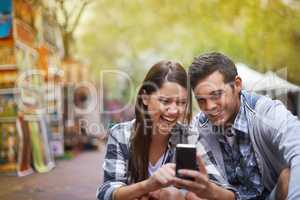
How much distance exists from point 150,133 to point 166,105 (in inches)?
3.1

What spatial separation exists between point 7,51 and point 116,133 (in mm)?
552

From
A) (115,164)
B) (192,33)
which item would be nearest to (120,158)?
(115,164)

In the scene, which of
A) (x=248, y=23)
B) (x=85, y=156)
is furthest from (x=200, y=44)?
(x=85, y=156)

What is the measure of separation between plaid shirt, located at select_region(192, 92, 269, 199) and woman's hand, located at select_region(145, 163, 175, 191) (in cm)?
23

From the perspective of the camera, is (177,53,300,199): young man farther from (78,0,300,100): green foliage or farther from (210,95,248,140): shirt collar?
(78,0,300,100): green foliage

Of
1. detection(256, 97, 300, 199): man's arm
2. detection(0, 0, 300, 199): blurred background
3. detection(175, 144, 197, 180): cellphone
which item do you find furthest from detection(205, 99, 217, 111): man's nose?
detection(0, 0, 300, 199): blurred background

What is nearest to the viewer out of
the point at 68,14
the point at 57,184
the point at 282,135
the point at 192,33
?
the point at 282,135

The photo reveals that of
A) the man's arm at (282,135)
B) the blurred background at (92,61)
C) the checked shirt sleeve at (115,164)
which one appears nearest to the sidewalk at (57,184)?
the blurred background at (92,61)

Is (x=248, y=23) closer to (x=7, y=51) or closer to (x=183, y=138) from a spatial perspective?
(x=183, y=138)

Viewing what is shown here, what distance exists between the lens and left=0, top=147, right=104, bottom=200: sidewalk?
4.03 ft

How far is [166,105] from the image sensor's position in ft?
3.29

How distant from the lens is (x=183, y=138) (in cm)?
103

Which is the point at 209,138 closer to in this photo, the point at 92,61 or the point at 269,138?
the point at 269,138

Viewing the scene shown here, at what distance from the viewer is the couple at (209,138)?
3.09 feet
